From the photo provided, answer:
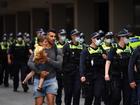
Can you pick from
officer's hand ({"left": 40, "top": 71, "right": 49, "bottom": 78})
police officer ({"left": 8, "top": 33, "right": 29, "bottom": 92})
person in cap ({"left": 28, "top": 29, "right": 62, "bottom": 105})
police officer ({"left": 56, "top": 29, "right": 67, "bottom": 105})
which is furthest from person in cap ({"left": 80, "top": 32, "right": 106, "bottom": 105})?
police officer ({"left": 8, "top": 33, "right": 29, "bottom": 92})

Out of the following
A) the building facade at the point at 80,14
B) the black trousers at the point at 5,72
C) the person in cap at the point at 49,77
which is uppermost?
the building facade at the point at 80,14

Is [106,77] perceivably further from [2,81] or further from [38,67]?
[2,81]

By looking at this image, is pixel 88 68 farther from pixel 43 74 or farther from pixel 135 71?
pixel 43 74

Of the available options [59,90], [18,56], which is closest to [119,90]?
[59,90]

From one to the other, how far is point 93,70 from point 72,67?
1160mm

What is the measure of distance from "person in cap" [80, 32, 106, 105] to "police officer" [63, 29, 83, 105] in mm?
919

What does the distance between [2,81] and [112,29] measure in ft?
16.7

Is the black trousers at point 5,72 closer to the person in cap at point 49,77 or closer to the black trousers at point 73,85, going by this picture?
the black trousers at point 73,85

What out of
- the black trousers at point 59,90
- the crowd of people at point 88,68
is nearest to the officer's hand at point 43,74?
the crowd of people at point 88,68

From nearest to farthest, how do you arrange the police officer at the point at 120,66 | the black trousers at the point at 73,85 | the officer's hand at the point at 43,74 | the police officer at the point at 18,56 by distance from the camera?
the officer's hand at the point at 43,74 < the police officer at the point at 120,66 < the black trousers at the point at 73,85 < the police officer at the point at 18,56

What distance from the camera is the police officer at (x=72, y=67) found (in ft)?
40.2

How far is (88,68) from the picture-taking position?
11383 mm

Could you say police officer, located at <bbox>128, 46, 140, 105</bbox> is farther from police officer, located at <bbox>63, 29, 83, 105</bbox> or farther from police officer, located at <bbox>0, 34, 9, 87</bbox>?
police officer, located at <bbox>0, 34, 9, 87</bbox>

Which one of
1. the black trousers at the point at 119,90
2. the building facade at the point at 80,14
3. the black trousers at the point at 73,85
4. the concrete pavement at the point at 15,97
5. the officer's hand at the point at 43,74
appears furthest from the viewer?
the building facade at the point at 80,14
